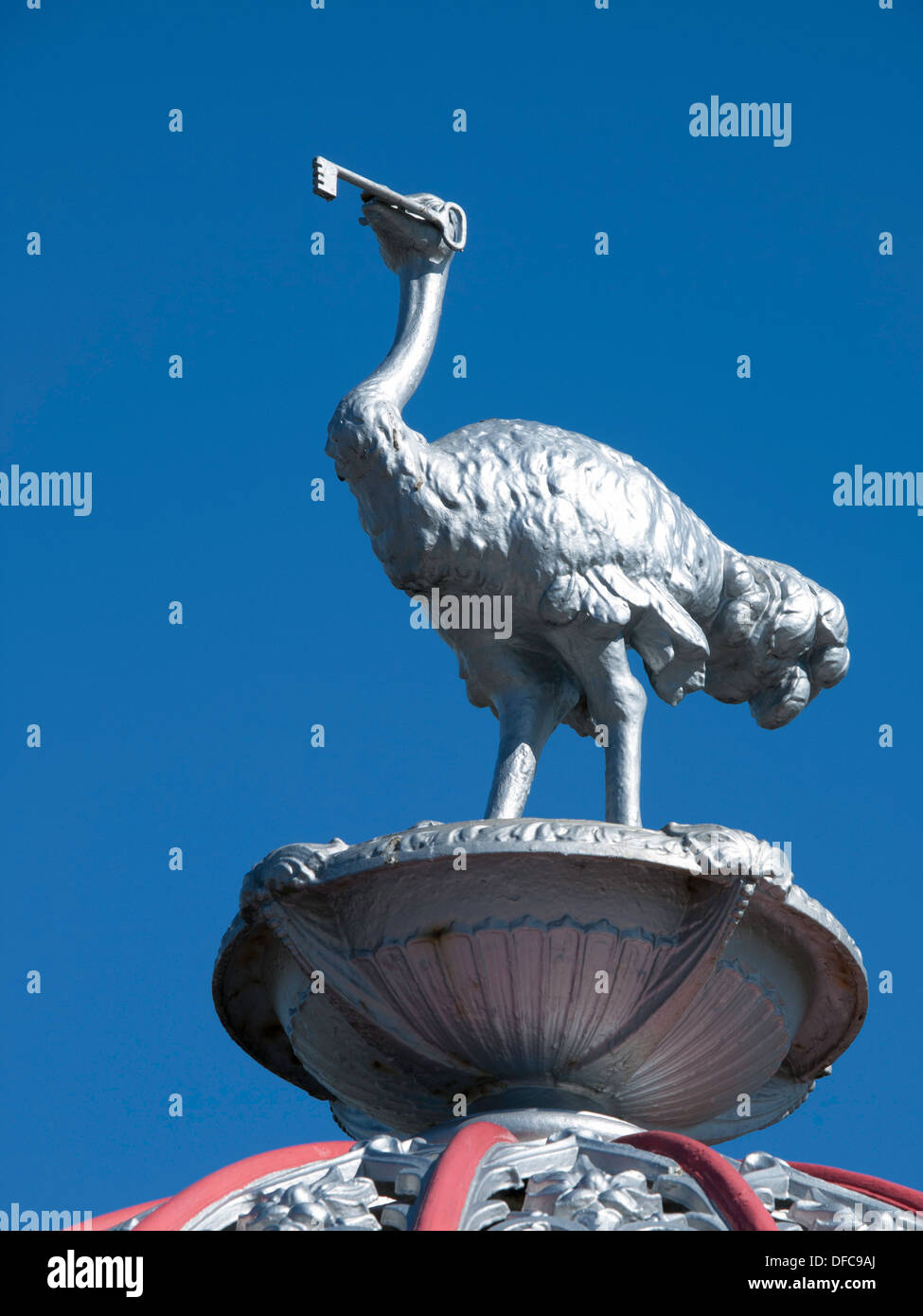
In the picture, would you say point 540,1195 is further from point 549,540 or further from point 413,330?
point 413,330

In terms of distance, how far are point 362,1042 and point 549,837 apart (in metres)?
1.56

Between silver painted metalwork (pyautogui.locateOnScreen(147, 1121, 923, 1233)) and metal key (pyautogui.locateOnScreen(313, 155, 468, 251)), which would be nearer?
silver painted metalwork (pyautogui.locateOnScreen(147, 1121, 923, 1233))

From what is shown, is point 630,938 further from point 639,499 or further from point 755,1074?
point 639,499

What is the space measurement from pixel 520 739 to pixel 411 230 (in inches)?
109

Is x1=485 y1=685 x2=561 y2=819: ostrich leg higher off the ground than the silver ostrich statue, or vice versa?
the silver ostrich statue

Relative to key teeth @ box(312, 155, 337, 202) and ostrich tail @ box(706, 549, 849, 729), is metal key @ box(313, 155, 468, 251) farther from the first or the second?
ostrich tail @ box(706, 549, 849, 729)

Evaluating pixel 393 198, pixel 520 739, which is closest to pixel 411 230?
pixel 393 198

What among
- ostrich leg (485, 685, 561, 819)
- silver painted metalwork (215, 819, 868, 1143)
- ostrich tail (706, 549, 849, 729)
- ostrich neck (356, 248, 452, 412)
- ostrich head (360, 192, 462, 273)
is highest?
ostrich head (360, 192, 462, 273)

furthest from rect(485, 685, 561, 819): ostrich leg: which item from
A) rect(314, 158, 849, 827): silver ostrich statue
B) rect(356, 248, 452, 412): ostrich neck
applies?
rect(356, 248, 452, 412): ostrich neck

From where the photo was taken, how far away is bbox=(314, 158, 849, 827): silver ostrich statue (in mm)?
11180

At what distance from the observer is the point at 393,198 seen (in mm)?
12008

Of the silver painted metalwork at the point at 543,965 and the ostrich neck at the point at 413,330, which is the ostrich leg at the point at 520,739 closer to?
the silver painted metalwork at the point at 543,965
